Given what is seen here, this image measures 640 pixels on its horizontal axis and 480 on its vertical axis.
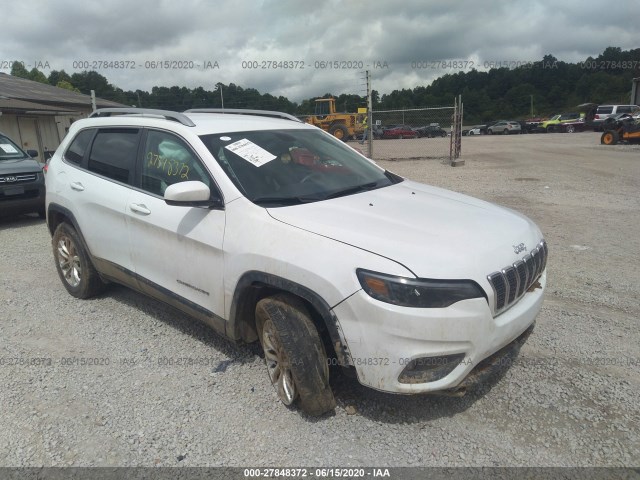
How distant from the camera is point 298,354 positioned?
265cm

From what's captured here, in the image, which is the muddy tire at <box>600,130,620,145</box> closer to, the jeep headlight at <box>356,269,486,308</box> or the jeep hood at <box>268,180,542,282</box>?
the jeep hood at <box>268,180,542,282</box>

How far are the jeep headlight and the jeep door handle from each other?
191 cm

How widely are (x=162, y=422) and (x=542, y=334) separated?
114 inches

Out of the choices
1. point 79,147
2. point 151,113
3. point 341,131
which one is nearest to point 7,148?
point 79,147

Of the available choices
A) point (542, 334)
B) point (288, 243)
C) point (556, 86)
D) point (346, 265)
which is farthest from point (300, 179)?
point (556, 86)

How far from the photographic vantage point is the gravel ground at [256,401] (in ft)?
8.46

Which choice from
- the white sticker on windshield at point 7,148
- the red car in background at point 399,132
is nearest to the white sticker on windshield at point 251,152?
the white sticker on windshield at point 7,148

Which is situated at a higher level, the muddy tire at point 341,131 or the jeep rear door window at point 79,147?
the jeep rear door window at point 79,147

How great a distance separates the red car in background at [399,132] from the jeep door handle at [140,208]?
35.9 meters

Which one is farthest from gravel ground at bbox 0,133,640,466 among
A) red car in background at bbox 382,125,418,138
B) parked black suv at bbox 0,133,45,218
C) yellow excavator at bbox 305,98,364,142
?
red car in background at bbox 382,125,418,138

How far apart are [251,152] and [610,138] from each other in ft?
80.5

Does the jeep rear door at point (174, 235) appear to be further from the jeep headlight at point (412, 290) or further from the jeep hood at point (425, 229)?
the jeep headlight at point (412, 290)

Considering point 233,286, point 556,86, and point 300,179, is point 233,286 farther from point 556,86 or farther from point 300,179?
point 556,86

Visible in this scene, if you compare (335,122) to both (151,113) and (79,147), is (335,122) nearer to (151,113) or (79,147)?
(79,147)
